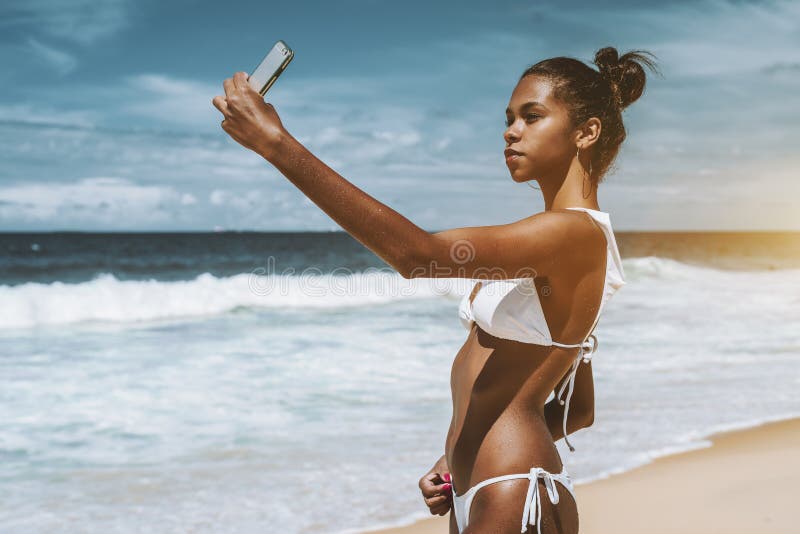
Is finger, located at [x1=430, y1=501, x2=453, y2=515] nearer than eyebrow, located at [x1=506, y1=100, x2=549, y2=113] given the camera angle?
No

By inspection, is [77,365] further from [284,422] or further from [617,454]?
[617,454]

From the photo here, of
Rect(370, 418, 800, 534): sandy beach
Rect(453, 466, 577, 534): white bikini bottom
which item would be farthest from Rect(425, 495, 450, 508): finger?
Rect(370, 418, 800, 534): sandy beach

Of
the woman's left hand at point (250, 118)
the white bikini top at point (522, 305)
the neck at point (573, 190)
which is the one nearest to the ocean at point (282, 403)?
the white bikini top at point (522, 305)

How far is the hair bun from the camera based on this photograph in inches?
78.5

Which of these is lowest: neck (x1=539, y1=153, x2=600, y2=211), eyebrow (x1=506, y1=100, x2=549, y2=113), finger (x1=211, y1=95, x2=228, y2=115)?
neck (x1=539, y1=153, x2=600, y2=211)

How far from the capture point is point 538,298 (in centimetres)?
178

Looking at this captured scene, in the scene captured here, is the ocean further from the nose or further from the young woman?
the nose

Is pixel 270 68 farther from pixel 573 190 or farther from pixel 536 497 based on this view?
pixel 536 497

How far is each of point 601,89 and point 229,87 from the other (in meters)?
0.96

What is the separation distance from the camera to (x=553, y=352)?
1.85 metres

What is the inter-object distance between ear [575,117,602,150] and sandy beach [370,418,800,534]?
9.94ft

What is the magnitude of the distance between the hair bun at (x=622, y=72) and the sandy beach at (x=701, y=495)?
10.0ft

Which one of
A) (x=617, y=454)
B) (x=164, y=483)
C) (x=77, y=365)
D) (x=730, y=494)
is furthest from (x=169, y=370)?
(x=730, y=494)

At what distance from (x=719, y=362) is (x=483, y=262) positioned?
28.6 ft
